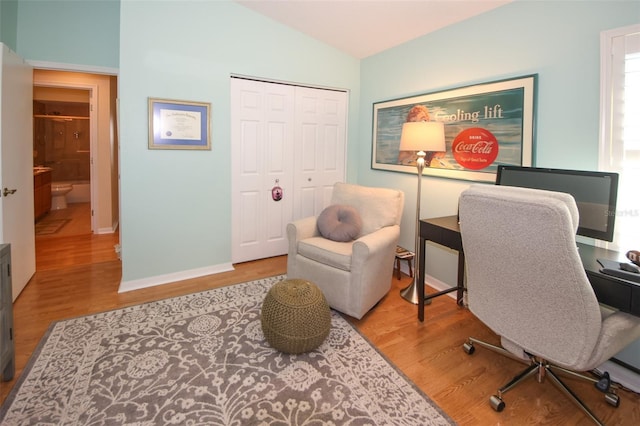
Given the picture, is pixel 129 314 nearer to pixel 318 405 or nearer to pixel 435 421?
pixel 318 405

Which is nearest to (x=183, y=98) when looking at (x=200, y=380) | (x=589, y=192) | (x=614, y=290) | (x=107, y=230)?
(x=200, y=380)

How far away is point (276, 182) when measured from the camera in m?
3.88

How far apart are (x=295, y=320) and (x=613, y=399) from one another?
1.71 metres

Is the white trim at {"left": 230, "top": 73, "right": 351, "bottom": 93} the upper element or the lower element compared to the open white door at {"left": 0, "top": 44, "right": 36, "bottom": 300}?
upper

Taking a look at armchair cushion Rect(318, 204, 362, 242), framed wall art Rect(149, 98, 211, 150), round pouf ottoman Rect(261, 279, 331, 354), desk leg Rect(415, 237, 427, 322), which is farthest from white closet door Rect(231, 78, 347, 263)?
desk leg Rect(415, 237, 427, 322)

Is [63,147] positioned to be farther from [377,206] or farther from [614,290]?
[614,290]

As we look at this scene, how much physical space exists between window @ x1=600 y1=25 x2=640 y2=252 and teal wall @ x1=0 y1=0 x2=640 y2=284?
242 millimetres

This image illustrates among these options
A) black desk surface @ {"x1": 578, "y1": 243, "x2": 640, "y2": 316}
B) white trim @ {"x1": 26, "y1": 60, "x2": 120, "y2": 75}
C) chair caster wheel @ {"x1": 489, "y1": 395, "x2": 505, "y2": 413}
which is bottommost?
chair caster wheel @ {"x1": 489, "y1": 395, "x2": 505, "y2": 413}

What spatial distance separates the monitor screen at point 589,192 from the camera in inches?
72.7

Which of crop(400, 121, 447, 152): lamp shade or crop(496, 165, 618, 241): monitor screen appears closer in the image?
crop(496, 165, 618, 241): monitor screen

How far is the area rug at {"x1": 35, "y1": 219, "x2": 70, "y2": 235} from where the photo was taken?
4930mm

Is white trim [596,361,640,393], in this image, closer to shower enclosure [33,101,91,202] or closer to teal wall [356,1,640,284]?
teal wall [356,1,640,284]

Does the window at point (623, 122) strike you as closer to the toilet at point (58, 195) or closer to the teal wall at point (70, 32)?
the teal wall at point (70, 32)

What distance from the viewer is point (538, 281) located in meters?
1.45
